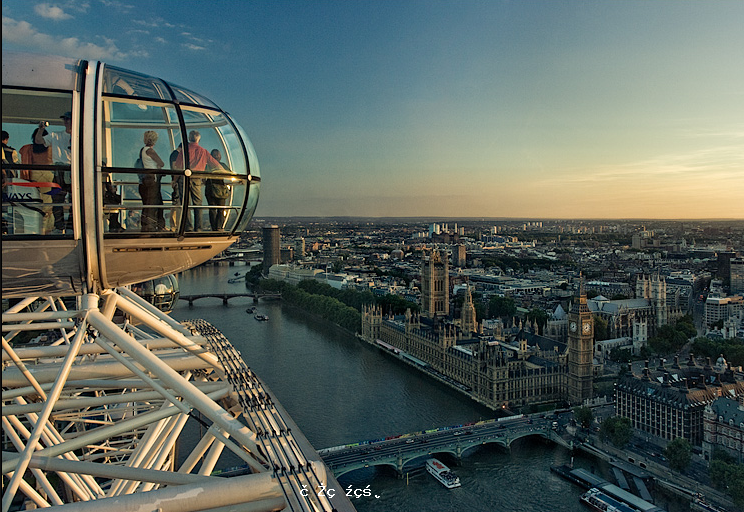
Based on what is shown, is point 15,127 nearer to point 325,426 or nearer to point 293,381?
point 325,426

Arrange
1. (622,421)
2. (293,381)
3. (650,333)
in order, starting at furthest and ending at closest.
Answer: (650,333) → (293,381) → (622,421)

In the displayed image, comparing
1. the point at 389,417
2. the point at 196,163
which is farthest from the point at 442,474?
the point at 196,163

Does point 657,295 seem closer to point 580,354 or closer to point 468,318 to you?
point 468,318

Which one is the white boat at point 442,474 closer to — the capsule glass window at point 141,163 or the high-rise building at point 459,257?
the capsule glass window at point 141,163

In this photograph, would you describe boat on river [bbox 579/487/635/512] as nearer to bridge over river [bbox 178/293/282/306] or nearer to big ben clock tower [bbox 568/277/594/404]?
big ben clock tower [bbox 568/277/594/404]

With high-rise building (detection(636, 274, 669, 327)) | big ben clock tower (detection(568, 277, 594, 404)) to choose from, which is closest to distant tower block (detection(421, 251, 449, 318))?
high-rise building (detection(636, 274, 669, 327))

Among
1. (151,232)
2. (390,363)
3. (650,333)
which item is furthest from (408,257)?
(151,232)
